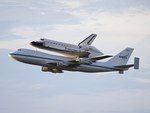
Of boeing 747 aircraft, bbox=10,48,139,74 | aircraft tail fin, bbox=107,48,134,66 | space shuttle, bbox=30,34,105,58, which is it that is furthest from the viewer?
aircraft tail fin, bbox=107,48,134,66

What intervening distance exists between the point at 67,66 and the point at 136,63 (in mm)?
21099

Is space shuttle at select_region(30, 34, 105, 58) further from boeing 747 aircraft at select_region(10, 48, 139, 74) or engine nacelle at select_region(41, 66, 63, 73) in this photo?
engine nacelle at select_region(41, 66, 63, 73)

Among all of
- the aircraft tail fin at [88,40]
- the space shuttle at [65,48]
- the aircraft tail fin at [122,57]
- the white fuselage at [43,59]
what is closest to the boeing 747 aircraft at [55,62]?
the white fuselage at [43,59]

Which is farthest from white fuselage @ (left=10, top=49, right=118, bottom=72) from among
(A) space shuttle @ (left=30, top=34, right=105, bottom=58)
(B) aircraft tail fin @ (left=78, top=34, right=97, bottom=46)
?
(B) aircraft tail fin @ (left=78, top=34, right=97, bottom=46)

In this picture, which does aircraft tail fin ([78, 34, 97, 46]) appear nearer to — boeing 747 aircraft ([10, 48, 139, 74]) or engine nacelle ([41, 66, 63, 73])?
boeing 747 aircraft ([10, 48, 139, 74])

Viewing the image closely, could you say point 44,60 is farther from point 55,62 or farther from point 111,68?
point 111,68

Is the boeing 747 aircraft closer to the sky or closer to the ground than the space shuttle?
closer to the ground

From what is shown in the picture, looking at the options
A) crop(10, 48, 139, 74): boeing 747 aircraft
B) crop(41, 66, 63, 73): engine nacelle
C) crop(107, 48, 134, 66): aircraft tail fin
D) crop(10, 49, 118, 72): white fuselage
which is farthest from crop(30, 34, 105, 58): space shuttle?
crop(107, 48, 134, 66): aircraft tail fin

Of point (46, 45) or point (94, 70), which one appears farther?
point (94, 70)

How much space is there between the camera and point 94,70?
161m

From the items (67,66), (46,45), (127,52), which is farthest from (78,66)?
(127,52)

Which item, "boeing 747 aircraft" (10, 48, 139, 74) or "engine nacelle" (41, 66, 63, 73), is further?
"engine nacelle" (41, 66, 63, 73)

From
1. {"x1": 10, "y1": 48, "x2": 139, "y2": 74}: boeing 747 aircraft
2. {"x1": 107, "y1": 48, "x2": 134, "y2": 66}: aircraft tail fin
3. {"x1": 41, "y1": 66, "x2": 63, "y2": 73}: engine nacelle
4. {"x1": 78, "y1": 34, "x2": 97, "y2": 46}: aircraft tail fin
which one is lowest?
{"x1": 41, "y1": 66, "x2": 63, "y2": 73}: engine nacelle

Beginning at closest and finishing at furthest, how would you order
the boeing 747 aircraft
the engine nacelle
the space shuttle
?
the space shuttle
the boeing 747 aircraft
the engine nacelle
